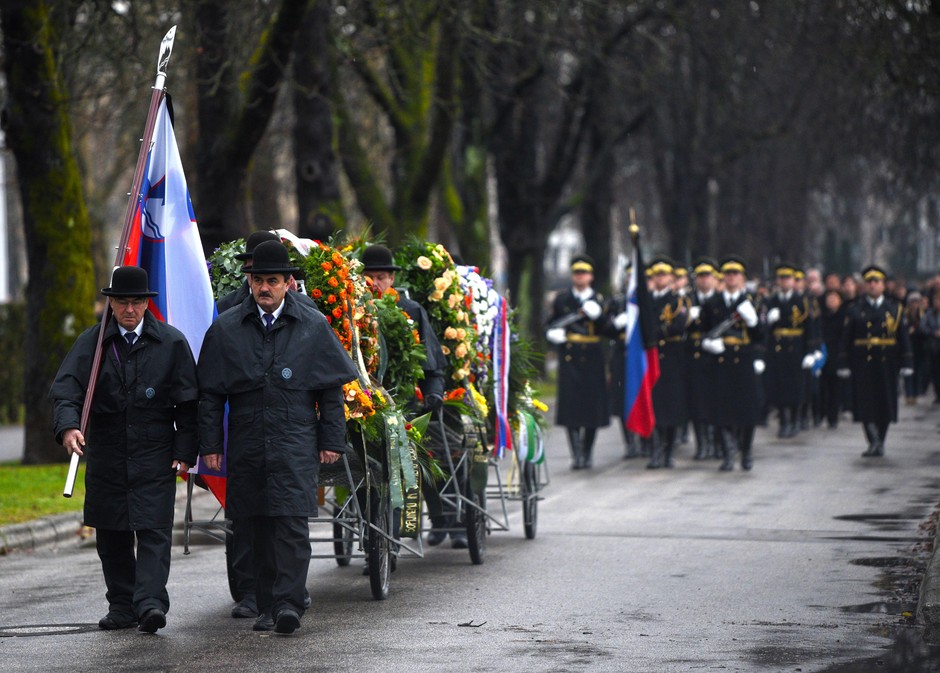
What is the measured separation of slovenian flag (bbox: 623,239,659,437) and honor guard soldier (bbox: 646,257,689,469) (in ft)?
0.86

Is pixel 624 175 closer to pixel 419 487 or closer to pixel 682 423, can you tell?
pixel 682 423

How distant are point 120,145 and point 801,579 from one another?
26.2 metres

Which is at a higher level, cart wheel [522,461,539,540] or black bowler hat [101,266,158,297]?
black bowler hat [101,266,158,297]

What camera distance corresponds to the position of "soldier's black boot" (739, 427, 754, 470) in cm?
1767

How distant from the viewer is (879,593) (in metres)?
9.59

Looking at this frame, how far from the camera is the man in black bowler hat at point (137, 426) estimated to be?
833 centimetres

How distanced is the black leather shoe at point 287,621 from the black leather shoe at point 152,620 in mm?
564

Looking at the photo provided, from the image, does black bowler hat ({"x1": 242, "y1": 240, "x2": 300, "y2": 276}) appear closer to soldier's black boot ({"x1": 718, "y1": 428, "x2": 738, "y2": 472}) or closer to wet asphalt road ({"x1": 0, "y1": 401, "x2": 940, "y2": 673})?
wet asphalt road ({"x1": 0, "y1": 401, "x2": 940, "y2": 673})

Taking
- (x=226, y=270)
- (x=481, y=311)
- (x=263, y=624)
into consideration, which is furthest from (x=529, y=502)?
(x=263, y=624)

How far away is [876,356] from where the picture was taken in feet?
62.8

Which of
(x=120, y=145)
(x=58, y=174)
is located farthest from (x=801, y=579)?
(x=120, y=145)

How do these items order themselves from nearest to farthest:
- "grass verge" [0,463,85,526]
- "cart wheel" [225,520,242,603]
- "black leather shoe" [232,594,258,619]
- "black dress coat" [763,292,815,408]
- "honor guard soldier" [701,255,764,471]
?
"black leather shoe" [232,594,258,619], "cart wheel" [225,520,242,603], "grass verge" [0,463,85,526], "honor guard soldier" [701,255,764,471], "black dress coat" [763,292,815,408]

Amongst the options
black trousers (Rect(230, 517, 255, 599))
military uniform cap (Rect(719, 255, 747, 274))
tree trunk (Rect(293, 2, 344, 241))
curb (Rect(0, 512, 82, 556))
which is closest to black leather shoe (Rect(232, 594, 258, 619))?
black trousers (Rect(230, 517, 255, 599))

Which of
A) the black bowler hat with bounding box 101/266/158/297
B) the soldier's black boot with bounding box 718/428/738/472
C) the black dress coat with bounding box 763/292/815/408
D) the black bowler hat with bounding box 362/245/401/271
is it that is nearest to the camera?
the black bowler hat with bounding box 101/266/158/297
